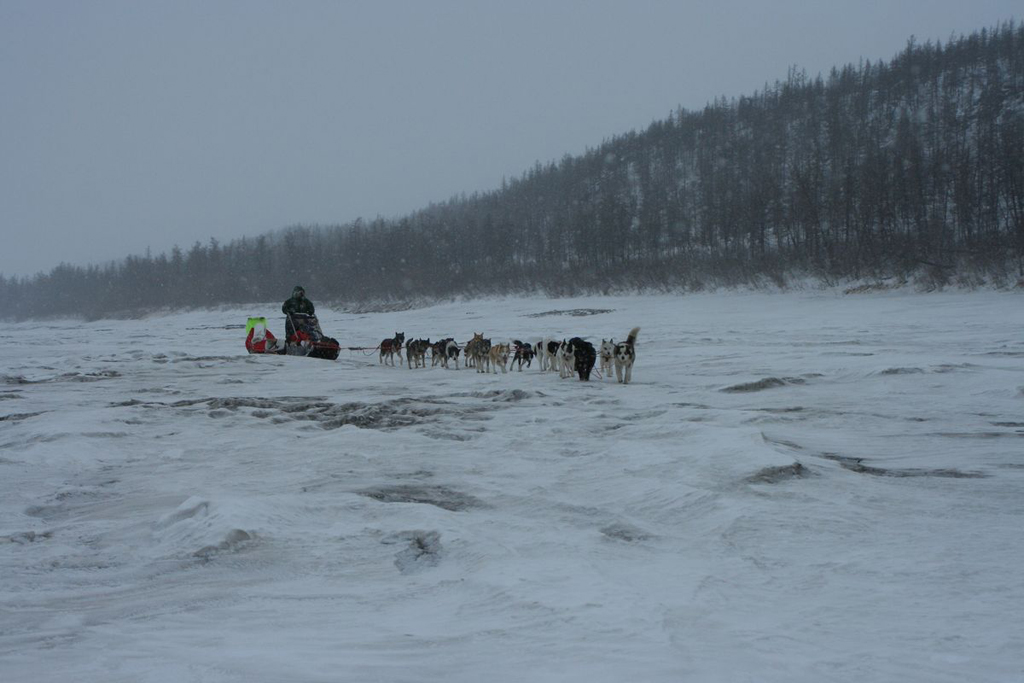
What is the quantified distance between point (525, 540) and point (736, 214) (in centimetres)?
5268

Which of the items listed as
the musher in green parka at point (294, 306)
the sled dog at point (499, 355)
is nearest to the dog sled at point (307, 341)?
the musher in green parka at point (294, 306)

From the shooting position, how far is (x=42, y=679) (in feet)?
6.46

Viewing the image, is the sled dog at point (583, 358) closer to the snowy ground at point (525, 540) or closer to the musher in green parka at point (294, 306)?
the snowy ground at point (525, 540)

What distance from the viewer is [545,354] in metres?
12.2

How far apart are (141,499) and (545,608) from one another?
2.75 meters

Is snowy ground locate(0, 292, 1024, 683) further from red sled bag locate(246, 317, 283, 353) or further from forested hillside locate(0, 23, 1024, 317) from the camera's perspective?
forested hillside locate(0, 23, 1024, 317)

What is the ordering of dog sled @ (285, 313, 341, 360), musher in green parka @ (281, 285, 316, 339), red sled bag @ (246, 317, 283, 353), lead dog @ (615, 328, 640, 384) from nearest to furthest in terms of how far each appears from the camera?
lead dog @ (615, 328, 640, 384), dog sled @ (285, 313, 341, 360), musher in green parka @ (281, 285, 316, 339), red sled bag @ (246, 317, 283, 353)

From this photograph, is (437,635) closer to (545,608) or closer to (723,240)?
(545,608)

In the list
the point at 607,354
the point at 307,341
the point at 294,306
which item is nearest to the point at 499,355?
the point at 607,354

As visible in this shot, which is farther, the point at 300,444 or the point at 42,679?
the point at 300,444

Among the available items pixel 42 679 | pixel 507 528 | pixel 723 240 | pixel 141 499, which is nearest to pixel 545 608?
pixel 507 528

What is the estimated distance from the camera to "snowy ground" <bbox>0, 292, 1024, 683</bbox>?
2.15 meters

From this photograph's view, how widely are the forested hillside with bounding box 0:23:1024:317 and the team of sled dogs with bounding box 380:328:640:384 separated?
1982cm

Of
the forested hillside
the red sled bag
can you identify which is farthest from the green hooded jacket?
the forested hillside
